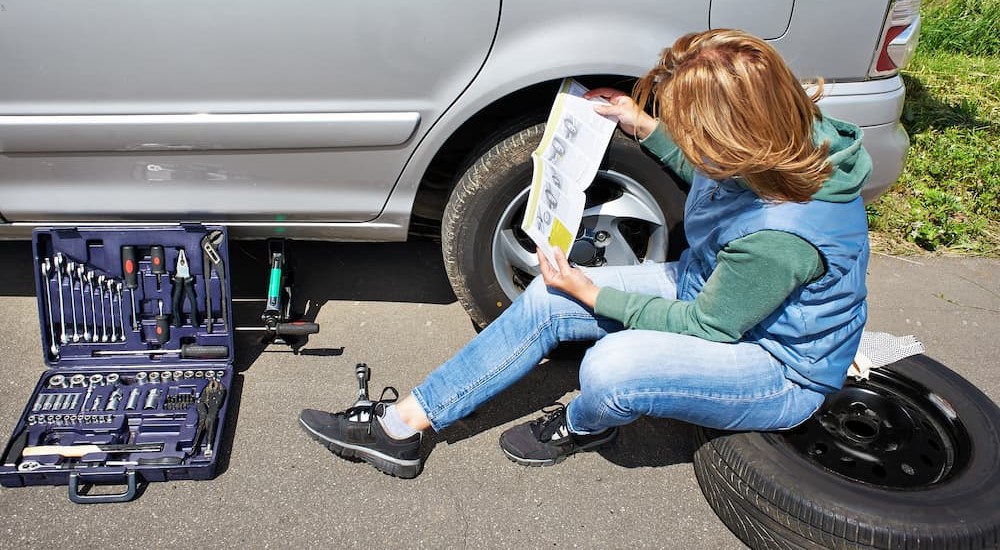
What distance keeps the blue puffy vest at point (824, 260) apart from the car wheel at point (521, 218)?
17.6 inches

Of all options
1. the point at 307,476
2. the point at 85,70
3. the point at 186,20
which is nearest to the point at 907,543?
the point at 307,476

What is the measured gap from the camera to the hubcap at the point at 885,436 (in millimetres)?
2154

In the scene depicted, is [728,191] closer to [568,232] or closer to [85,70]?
[568,232]

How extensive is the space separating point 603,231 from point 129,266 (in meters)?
1.55

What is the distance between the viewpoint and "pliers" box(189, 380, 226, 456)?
231 centimetres

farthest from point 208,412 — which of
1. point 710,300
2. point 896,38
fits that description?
point 896,38

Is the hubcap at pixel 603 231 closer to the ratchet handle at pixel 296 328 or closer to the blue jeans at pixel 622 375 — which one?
the blue jeans at pixel 622 375

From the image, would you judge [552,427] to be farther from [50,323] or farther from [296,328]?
[50,323]

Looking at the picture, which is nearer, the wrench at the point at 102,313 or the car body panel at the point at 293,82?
the car body panel at the point at 293,82

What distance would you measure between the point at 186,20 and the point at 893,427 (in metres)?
2.33

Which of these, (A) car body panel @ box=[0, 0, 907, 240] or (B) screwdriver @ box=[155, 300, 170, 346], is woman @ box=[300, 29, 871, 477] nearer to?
(A) car body panel @ box=[0, 0, 907, 240]

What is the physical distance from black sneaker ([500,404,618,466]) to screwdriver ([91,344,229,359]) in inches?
39.0

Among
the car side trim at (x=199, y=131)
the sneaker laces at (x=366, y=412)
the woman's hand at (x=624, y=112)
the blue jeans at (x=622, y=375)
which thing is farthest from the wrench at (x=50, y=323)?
the woman's hand at (x=624, y=112)

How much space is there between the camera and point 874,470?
7.15ft
